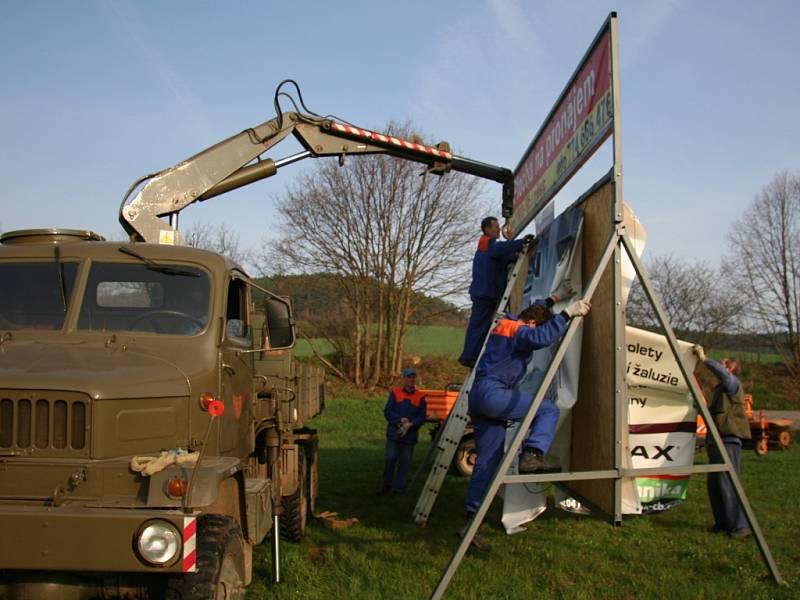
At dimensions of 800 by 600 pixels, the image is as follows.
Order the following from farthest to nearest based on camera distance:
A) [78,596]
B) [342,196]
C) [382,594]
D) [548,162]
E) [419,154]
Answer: [342,196] < [419,154] < [548,162] < [382,594] < [78,596]

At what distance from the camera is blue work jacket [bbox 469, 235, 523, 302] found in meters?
7.62

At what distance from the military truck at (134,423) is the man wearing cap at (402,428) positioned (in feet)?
8.98

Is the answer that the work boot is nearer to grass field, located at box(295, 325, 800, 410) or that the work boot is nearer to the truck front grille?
the truck front grille

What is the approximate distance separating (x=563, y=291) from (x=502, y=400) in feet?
3.46

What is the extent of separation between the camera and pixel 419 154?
8477mm

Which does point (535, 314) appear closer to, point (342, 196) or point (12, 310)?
point (12, 310)

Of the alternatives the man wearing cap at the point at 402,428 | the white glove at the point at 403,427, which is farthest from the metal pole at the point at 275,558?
the white glove at the point at 403,427

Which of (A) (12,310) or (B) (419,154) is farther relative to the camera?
(B) (419,154)

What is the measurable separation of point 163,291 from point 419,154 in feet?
13.7

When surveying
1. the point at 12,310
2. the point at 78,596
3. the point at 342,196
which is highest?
the point at 342,196

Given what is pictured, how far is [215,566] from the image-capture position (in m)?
3.73

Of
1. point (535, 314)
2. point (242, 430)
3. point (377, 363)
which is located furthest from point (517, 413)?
point (377, 363)

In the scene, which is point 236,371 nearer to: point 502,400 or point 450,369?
point 502,400

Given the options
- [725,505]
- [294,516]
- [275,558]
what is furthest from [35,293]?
[725,505]
